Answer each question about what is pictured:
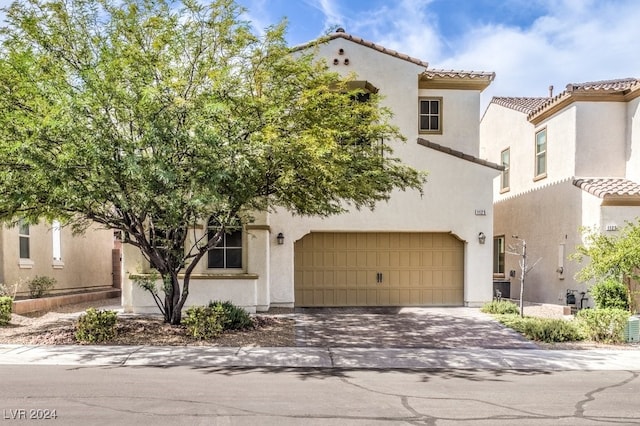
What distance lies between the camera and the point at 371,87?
15.9m

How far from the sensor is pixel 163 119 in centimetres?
917

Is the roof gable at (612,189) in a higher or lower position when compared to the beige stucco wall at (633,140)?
lower

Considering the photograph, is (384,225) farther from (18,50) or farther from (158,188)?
(18,50)

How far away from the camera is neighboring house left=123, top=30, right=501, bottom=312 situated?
15781 mm

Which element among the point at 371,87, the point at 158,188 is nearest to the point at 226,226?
the point at 158,188

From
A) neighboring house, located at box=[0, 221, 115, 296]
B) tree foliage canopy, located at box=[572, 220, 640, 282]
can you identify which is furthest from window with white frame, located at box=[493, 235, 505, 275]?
neighboring house, located at box=[0, 221, 115, 296]

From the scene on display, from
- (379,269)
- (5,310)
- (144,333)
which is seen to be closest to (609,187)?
(379,269)

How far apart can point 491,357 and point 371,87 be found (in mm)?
9059

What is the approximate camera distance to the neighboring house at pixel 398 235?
51.8ft

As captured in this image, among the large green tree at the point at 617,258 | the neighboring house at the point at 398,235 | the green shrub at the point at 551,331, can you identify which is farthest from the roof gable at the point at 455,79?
the green shrub at the point at 551,331

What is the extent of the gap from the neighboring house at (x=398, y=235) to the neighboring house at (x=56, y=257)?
6.78m

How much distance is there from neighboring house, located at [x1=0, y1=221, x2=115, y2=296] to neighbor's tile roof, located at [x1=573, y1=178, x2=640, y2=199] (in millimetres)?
15047

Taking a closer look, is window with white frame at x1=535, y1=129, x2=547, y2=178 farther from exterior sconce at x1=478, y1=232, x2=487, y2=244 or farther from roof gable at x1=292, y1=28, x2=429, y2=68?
roof gable at x1=292, y1=28, x2=429, y2=68

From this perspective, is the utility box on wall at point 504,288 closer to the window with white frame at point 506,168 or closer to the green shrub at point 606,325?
the window with white frame at point 506,168
